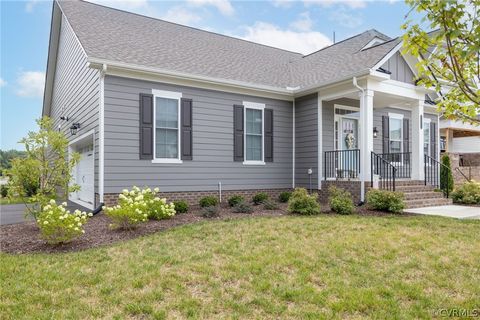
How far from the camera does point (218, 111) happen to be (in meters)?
10.1

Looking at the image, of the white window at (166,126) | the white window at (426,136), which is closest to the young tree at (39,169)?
the white window at (166,126)

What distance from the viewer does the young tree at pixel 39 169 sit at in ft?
21.6

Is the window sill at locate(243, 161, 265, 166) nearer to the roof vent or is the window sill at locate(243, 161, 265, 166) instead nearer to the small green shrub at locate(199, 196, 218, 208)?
the small green shrub at locate(199, 196, 218, 208)

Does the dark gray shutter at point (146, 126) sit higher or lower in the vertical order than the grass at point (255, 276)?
higher

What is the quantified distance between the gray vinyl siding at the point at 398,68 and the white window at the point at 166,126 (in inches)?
241

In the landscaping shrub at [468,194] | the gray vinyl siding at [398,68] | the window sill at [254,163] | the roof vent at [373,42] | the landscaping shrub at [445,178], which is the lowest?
the landscaping shrub at [468,194]

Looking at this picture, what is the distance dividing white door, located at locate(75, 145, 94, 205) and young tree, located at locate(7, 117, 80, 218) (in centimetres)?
269

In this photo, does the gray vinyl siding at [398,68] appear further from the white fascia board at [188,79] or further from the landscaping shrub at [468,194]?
the landscaping shrub at [468,194]

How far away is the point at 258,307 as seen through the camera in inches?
130

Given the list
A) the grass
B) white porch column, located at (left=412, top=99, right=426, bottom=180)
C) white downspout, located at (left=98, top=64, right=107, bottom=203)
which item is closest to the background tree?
the grass

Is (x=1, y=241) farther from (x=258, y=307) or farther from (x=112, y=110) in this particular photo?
(x=258, y=307)

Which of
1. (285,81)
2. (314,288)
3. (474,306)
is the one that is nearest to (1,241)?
(314,288)

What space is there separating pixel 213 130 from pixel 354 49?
5693 mm

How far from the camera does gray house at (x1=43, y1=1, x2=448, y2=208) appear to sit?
8.74 metres
